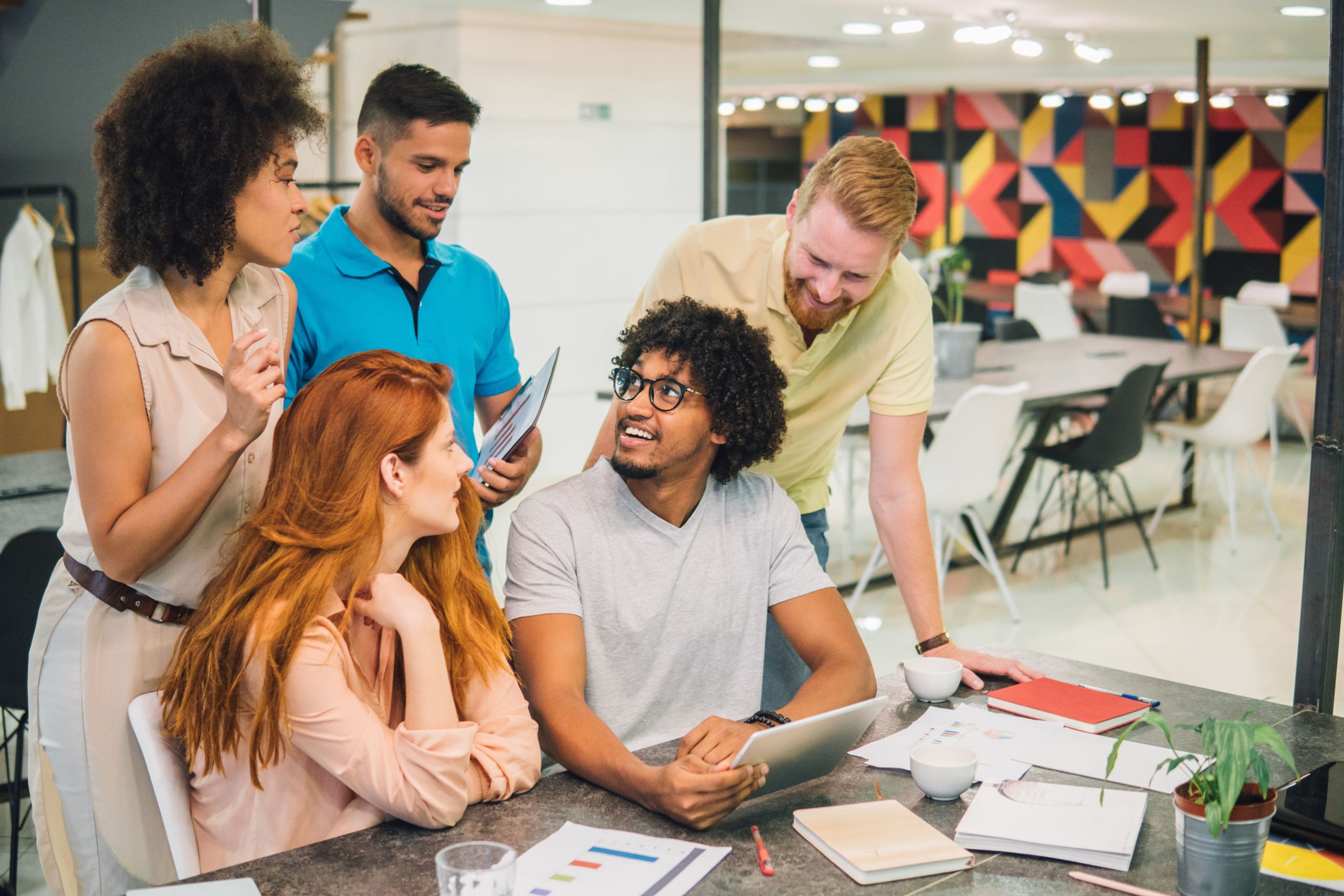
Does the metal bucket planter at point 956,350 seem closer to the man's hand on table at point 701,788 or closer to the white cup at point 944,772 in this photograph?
the white cup at point 944,772

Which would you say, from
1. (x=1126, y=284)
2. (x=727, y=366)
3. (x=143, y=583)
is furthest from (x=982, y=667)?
(x=1126, y=284)

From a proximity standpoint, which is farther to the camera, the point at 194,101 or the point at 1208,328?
the point at 1208,328

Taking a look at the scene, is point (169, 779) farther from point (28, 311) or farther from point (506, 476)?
point (28, 311)

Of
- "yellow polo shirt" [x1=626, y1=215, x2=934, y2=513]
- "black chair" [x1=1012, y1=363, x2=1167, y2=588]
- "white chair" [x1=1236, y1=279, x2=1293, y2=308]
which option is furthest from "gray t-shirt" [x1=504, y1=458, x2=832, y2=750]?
"white chair" [x1=1236, y1=279, x2=1293, y2=308]

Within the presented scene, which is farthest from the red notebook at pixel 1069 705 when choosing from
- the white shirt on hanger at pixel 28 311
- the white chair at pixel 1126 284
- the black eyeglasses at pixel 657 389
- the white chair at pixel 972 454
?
the white chair at pixel 1126 284

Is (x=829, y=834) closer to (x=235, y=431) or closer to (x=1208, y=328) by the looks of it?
(x=235, y=431)

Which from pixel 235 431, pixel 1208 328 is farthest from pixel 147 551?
pixel 1208 328

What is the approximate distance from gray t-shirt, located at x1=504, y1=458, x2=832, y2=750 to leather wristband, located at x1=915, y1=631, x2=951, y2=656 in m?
0.23

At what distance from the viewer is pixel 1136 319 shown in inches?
361

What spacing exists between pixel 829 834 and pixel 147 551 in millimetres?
918

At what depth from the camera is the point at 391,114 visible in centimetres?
213

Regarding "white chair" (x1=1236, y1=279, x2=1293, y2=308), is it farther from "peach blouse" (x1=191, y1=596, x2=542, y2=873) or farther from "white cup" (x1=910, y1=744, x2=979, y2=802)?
"peach blouse" (x1=191, y1=596, x2=542, y2=873)

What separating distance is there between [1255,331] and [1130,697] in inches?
284

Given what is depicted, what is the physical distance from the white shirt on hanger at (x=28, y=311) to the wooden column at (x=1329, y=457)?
4.59m
